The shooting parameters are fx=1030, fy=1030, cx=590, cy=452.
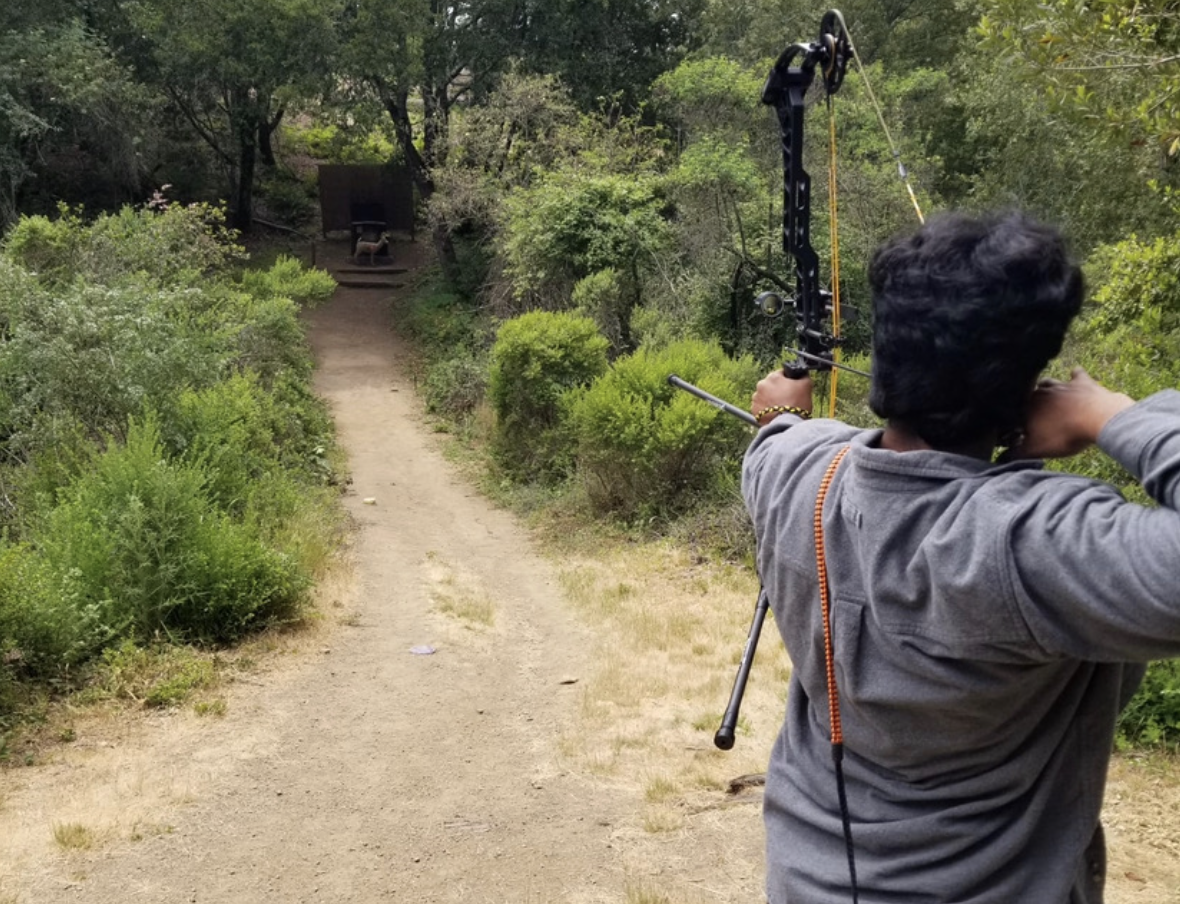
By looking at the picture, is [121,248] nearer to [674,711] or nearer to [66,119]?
[66,119]

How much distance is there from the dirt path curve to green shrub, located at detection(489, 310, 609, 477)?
155 inches

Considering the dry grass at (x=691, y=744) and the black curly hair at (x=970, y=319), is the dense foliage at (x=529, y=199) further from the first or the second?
the black curly hair at (x=970, y=319)

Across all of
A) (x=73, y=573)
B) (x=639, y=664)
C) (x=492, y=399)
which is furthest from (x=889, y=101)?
Result: (x=73, y=573)

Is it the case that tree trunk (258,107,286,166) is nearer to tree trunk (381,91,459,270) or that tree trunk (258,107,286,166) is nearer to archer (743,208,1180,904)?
tree trunk (381,91,459,270)

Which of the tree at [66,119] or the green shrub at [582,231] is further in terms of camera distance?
the tree at [66,119]

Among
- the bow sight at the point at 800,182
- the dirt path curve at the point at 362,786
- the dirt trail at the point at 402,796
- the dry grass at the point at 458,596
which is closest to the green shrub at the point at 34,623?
the dirt trail at the point at 402,796

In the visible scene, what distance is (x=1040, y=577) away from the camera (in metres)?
1.15

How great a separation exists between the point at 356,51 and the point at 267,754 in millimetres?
16207

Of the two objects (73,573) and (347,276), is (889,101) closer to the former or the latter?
(347,276)

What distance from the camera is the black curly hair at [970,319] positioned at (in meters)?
1.24

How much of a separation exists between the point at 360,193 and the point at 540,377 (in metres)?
15.0

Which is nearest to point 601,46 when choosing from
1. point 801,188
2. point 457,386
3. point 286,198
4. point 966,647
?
point 457,386

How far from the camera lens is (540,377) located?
1228 cm

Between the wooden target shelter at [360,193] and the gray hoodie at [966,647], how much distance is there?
24.7m
